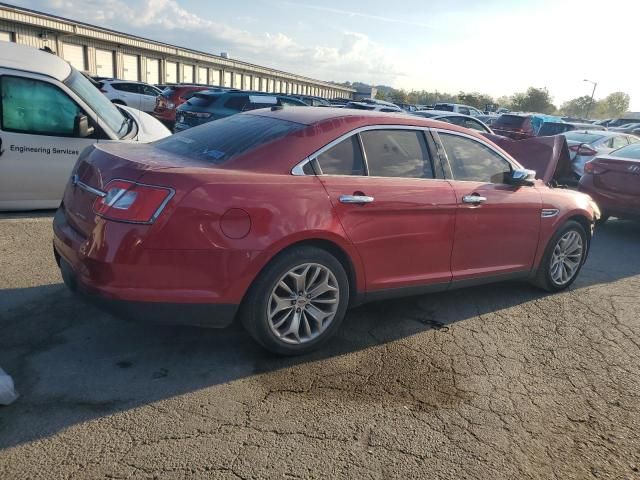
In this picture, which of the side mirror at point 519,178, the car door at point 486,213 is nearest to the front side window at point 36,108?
the car door at point 486,213

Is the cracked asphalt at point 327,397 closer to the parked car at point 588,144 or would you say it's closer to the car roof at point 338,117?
the car roof at point 338,117

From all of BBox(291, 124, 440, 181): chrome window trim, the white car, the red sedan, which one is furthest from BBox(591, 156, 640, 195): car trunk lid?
the white car

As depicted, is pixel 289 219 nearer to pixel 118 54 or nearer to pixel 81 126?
pixel 81 126

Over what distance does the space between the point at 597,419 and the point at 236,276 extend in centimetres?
233

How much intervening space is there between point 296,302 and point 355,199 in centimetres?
80

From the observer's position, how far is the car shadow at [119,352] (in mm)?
2871

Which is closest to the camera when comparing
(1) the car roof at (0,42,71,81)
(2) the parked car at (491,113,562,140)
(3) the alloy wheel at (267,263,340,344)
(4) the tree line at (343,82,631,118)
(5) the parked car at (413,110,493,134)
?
(3) the alloy wheel at (267,263,340,344)

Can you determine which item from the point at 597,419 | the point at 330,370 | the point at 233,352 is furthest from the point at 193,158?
the point at 597,419

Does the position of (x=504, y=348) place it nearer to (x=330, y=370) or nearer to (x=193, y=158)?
(x=330, y=370)

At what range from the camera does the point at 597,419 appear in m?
3.17

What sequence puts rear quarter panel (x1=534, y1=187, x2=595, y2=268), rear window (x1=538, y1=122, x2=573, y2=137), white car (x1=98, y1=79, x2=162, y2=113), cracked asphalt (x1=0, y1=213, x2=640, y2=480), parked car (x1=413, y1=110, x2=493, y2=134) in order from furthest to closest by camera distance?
white car (x1=98, y1=79, x2=162, y2=113)
rear window (x1=538, y1=122, x2=573, y2=137)
parked car (x1=413, y1=110, x2=493, y2=134)
rear quarter panel (x1=534, y1=187, x2=595, y2=268)
cracked asphalt (x1=0, y1=213, x2=640, y2=480)

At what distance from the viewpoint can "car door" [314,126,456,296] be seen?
3.62 metres

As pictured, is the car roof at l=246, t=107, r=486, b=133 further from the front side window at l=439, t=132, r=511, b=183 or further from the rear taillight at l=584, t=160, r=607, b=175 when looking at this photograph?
the rear taillight at l=584, t=160, r=607, b=175

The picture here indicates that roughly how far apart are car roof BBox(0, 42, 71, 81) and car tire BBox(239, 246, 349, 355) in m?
4.33
